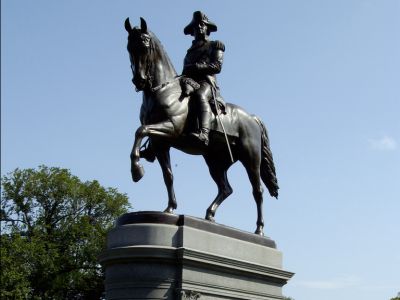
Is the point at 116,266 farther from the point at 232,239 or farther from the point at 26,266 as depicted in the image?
the point at 26,266

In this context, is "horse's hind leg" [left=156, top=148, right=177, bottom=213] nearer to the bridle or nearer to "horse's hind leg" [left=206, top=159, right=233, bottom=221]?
A: the bridle

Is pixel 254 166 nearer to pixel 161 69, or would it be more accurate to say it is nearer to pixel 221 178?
pixel 221 178

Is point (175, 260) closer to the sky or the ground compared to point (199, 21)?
closer to the ground

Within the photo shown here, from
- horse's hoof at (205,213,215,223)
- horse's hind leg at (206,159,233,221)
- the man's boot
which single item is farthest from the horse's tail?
the man's boot

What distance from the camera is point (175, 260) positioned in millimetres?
11328

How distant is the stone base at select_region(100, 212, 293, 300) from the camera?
11188 millimetres

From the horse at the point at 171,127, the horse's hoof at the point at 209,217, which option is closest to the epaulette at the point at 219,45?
the horse at the point at 171,127

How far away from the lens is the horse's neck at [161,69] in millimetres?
12742

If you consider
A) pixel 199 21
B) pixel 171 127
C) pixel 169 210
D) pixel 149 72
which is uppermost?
pixel 199 21

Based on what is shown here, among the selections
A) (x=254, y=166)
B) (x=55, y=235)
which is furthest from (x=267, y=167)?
(x=55, y=235)

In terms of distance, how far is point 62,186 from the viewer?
39469 millimetres

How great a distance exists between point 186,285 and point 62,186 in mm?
29098

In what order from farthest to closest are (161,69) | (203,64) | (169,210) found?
(203,64)
(161,69)
(169,210)

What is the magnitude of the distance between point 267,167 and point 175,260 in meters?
4.13
